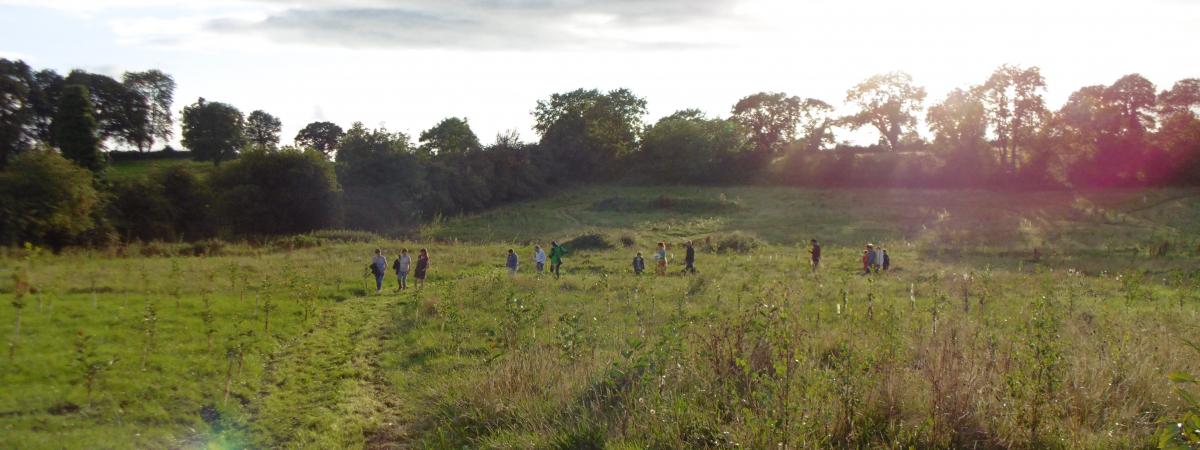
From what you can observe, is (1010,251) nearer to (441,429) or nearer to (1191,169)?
(441,429)

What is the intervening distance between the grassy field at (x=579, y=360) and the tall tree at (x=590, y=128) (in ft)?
174

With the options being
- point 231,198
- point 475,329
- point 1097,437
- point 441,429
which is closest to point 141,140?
point 231,198

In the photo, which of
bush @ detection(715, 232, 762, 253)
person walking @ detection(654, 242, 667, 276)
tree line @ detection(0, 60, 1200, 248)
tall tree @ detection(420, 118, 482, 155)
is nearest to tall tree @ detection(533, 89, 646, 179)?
tree line @ detection(0, 60, 1200, 248)

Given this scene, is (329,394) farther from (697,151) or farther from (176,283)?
(697,151)

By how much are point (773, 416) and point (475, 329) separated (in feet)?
30.6

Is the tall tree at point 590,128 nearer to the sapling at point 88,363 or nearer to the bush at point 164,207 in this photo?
the bush at point 164,207

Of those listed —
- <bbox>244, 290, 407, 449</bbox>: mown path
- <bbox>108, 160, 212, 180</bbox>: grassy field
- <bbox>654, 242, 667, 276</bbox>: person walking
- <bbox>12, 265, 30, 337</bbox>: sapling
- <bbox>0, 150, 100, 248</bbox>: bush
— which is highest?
<bbox>108, 160, 212, 180</bbox>: grassy field

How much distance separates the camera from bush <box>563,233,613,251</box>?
36500 mm

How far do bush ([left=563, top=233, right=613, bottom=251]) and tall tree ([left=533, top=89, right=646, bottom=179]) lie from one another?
3927 cm

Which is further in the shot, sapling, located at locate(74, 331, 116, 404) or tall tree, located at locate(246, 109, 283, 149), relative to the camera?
tall tree, located at locate(246, 109, 283, 149)

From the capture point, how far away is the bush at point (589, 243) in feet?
120

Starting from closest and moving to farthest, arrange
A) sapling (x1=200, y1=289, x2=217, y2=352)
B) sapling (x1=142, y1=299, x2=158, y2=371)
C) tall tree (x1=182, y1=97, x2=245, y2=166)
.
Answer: sapling (x1=142, y1=299, x2=158, y2=371), sapling (x1=200, y1=289, x2=217, y2=352), tall tree (x1=182, y1=97, x2=245, y2=166)

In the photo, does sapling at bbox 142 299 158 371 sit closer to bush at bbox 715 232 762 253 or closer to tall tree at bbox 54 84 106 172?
bush at bbox 715 232 762 253

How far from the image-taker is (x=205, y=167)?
66938mm
